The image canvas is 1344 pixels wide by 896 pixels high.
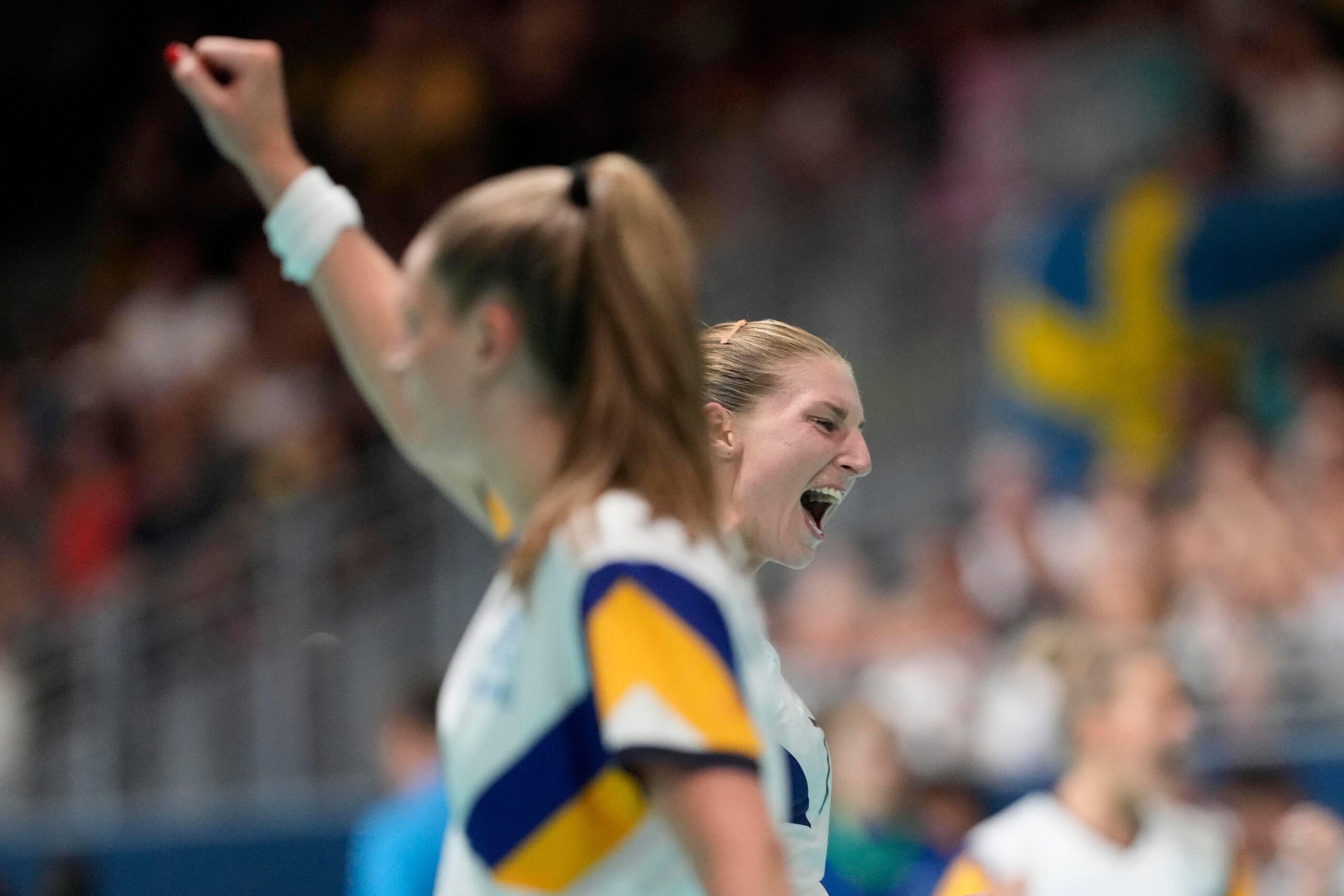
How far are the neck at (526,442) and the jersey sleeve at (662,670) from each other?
0.45 feet

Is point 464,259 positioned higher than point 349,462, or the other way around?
point 464,259

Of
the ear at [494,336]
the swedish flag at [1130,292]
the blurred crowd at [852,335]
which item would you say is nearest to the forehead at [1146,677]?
the blurred crowd at [852,335]

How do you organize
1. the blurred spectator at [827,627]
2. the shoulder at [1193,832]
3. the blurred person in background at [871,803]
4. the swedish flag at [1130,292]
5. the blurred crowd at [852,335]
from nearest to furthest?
the shoulder at [1193,832]
the blurred person in background at [871,803]
the blurred crowd at [852,335]
the blurred spectator at [827,627]
the swedish flag at [1130,292]

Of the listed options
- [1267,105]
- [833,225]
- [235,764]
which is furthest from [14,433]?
[1267,105]

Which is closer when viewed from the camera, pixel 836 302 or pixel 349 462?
pixel 836 302

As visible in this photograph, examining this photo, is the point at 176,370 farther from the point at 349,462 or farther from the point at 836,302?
the point at 836,302

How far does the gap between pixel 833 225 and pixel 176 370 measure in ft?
13.0

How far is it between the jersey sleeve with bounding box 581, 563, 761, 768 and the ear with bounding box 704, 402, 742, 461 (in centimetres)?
86

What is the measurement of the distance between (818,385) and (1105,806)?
6.24 feet

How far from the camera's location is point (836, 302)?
9.52 metres

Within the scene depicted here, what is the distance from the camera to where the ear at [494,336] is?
1688 millimetres

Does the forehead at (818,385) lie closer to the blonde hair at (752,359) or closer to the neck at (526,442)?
the blonde hair at (752,359)

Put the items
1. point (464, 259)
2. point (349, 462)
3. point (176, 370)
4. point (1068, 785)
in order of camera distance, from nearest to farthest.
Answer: point (464, 259)
point (1068, 785)
point (349, 462)
point (176, 370)

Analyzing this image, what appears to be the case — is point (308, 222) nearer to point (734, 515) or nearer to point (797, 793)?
point (734, 515)
